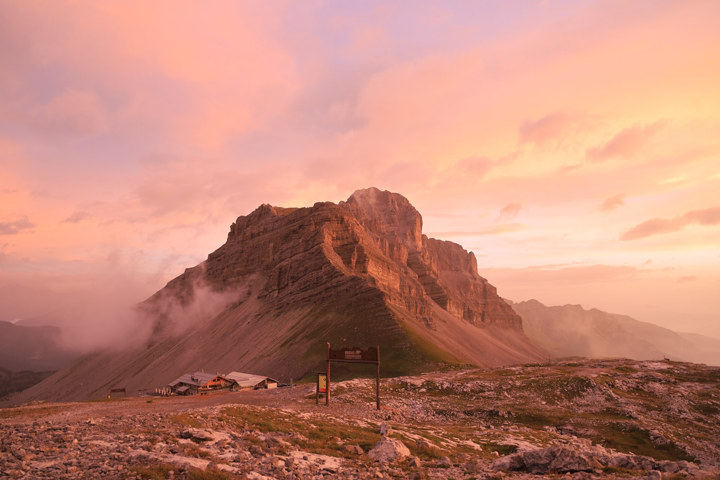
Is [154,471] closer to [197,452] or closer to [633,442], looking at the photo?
[197,452]

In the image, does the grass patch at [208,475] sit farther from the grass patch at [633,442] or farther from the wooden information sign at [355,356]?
the grass patch at [633,442]

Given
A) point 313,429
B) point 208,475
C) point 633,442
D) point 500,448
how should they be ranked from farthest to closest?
1. point 633,442
2. point 500,448
3. point 313,429
4. point 208,475

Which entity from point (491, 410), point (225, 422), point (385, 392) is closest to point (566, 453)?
point (225, 422)

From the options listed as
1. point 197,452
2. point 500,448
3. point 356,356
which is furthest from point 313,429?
point 356,356

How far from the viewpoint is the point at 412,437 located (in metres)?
26.0

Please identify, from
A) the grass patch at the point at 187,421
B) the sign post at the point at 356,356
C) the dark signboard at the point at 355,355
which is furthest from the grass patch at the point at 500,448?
the grass patch at the point at 187,421

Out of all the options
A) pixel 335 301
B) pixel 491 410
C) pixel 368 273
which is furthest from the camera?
pixel 368 273

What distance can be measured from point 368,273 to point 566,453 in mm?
149114

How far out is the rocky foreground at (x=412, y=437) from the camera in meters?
14.6

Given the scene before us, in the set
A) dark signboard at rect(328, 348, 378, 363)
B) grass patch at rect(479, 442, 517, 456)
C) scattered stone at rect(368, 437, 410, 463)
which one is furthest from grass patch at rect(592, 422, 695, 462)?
scattered stone at rect(368, 437, 410, 463)

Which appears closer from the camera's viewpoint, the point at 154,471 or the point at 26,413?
the point at 154,471

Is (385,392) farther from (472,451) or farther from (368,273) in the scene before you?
(368,273)

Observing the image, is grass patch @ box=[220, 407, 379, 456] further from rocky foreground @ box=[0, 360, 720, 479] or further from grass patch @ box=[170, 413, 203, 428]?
grass patch @ box=[170, 413, 203, 428]

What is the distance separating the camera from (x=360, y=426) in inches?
1129
